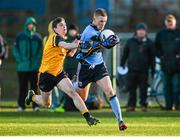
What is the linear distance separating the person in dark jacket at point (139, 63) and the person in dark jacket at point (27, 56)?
2.13m

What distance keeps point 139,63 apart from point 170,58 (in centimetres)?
77

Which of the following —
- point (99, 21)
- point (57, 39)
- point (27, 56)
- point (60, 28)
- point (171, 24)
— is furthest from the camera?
point (27, 56)

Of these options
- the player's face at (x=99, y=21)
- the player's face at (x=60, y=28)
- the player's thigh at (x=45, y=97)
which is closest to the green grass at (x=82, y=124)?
the player's thigh at (x=45, y=97)

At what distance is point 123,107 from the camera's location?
24812 millimetres

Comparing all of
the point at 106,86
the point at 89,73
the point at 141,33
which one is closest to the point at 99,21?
the point at 89,73

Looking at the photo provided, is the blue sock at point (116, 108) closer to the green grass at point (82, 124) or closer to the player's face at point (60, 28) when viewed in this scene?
the green grass at point (82, 124)

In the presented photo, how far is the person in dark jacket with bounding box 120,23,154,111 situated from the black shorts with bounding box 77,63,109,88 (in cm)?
580

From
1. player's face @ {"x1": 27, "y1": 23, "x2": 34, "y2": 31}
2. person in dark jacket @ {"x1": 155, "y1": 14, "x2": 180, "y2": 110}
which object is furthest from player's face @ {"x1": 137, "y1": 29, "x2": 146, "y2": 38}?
player's face @ {"x1": 27, "y1": 23, "x2": 34, "y2": 31}

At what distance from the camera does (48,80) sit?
17750mm

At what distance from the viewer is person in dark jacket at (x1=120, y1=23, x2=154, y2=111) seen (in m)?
23.5

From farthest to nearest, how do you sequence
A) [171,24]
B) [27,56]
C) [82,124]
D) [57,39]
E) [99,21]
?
[27,56], [171,24], [82,124], [57,39], [99,21]

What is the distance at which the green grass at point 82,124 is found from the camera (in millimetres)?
16859

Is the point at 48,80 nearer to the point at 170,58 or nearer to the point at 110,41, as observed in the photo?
the point at 110,41

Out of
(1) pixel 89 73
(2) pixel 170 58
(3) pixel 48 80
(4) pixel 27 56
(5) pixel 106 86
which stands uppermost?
(4) pixel 27 56
